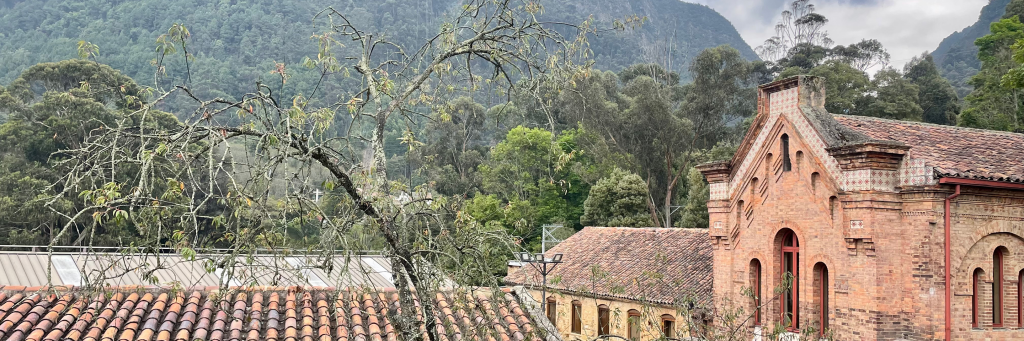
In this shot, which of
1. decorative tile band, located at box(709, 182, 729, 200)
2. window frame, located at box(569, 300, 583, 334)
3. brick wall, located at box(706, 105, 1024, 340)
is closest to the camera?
brick wall, located at box(706, 105, 1024, 340)

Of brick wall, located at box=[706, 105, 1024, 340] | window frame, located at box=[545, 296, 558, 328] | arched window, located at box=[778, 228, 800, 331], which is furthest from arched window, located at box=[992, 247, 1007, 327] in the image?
window frame, located at box=[545, 296, 558, 328]

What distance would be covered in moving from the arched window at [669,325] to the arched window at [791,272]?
4555 millimetres

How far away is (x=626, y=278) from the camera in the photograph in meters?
23.3

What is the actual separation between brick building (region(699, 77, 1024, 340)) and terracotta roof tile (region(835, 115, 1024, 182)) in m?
0.04

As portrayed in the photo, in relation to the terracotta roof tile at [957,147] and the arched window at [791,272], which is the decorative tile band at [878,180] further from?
the arched window at [791,272]

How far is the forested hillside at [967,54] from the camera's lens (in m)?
75.8

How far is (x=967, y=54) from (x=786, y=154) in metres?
83.1

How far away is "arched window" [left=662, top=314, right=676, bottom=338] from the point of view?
20844mm

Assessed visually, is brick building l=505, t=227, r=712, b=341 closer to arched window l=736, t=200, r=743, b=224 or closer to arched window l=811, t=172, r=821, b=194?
arched window l=736, t=200, r=743, b=224

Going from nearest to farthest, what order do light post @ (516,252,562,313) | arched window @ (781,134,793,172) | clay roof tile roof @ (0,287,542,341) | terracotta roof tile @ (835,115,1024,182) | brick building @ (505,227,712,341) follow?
light post @ (516,252,562,313) < clay roof tile roof @ (0,287,542,341) < terracotta roof tile @ (835,115,1024,182) < arched window @ (781,134,793,172) < brick building @ (505,227,712,341)

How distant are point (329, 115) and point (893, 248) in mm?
11382

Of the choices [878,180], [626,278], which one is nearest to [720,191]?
[878,180]

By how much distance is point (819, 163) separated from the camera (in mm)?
15289

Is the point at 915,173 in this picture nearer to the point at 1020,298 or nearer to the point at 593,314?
the point at 1020,298
